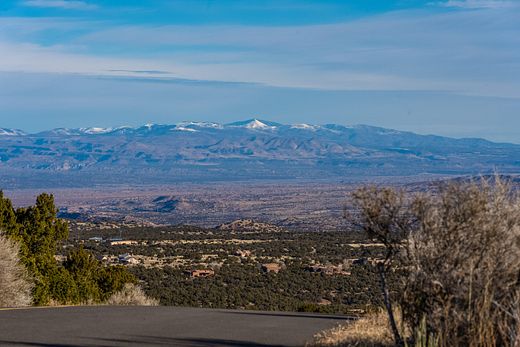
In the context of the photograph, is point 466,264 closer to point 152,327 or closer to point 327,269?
point 152,327

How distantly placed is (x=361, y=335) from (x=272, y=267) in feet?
121

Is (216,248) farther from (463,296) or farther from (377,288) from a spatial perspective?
(463,296)

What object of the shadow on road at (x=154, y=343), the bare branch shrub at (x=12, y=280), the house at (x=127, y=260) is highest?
the shadow on road at (x=154, y=343)

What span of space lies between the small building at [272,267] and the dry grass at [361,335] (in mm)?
33640

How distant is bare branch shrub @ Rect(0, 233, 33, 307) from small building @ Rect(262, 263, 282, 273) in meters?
26.3

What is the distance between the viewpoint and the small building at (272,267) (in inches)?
1923

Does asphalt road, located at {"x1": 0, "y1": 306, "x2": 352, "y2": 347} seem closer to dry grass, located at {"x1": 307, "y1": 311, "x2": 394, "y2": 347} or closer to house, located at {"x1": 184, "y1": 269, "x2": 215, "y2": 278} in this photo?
dry grass, located at {"x1": 307, "y1": 311, "x2": 394, "y2": 347}

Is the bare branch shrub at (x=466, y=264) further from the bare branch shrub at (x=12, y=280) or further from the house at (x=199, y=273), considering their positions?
the house at (x=199, y=273)

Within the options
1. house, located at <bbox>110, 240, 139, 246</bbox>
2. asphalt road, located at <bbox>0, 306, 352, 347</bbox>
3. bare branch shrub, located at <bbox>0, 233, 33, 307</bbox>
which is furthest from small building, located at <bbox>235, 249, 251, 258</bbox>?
asphalt road, located at <bbox>0, 306, 352, 347</bbox>

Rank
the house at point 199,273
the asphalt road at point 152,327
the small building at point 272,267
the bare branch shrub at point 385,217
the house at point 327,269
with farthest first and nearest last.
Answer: the small building at point 272,267 → the house at point 327,269 → the house at point 199,273 → the asphalt road at point 152,327 → the bare branch shrub at point 385,217

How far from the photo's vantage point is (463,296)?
9.98m

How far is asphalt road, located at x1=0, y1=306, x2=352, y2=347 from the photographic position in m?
13.5

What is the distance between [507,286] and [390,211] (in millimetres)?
1620

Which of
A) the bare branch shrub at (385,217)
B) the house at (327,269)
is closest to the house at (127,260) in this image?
the house at (327,269)
